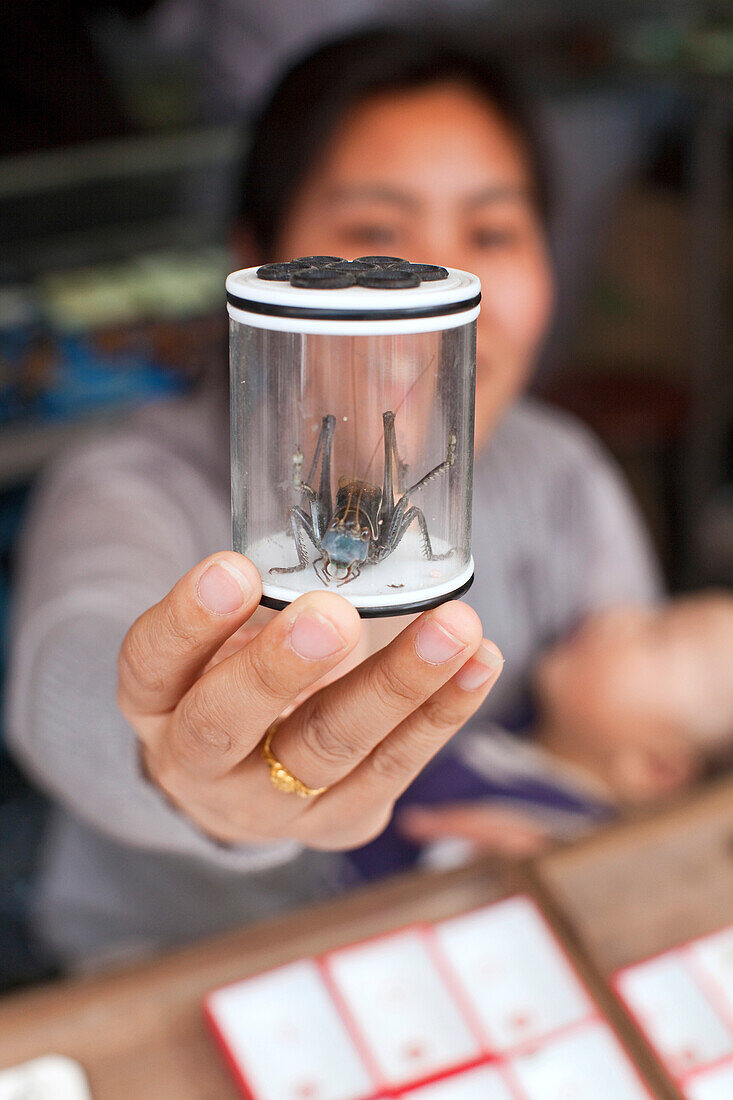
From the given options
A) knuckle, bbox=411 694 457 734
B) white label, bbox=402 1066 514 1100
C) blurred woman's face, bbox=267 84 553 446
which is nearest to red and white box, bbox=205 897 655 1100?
white label, bbox=402 1066 514 1100

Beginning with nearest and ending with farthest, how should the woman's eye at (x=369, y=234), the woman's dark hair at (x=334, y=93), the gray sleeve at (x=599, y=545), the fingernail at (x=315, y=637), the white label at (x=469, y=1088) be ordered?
1. the fingernail at (x=315, y=637)
2. the white label at (x=469, y=1088)
3. the woman's eye at (x=369, y=234)
4. the woman's dark hair at (x=334, y=93)
5. the gray sleeve at (x=599, y=545)

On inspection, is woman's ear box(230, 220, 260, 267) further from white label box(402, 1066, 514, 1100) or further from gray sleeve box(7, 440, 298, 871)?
white label box(402, 1066, 514, 1100)

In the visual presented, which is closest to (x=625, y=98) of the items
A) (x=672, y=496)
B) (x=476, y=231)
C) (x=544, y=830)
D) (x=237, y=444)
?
(x=672, y=496)

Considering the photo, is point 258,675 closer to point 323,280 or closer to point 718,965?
point 323,280

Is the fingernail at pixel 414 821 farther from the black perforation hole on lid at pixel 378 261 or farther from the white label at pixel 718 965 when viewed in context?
the black perforation hole on lid at pixel 378 261

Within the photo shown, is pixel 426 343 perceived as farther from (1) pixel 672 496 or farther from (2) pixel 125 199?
(1) pixel 672 496

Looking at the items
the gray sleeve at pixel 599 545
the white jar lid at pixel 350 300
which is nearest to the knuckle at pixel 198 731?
the white jar lid at pixel 350 300
